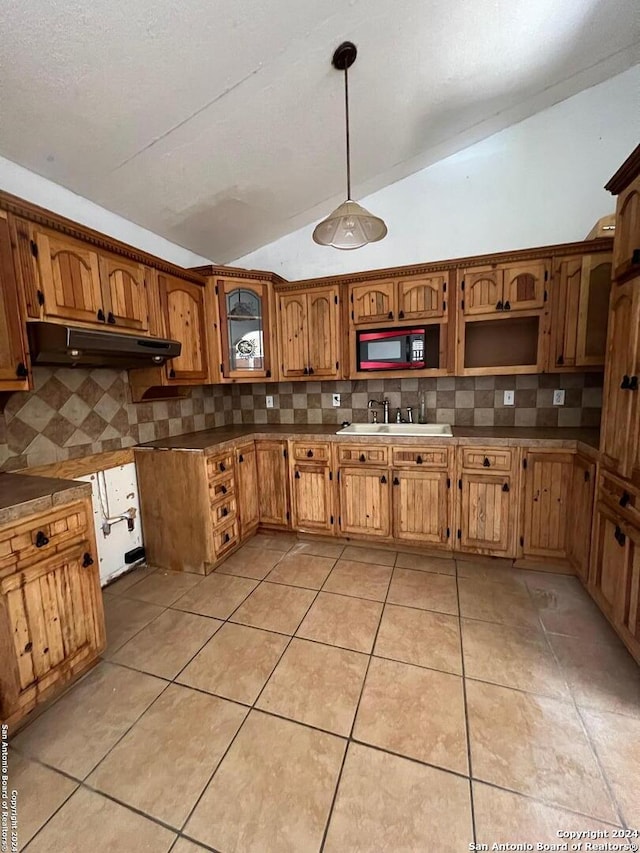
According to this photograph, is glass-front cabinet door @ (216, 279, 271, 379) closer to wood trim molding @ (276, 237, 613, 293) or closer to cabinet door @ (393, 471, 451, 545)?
wood trim molding @ (276, 237, 613, 293)

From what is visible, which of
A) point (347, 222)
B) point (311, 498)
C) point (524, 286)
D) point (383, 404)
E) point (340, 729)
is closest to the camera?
point (340, 729)

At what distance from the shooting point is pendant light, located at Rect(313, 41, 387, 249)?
1.63m

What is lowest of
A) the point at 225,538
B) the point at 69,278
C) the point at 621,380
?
the point at 225,538

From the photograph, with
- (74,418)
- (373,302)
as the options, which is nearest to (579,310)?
(373,302)

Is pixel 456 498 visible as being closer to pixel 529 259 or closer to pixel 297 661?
pixel 297 661

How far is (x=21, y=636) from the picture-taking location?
129cm

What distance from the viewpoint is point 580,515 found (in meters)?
2.05

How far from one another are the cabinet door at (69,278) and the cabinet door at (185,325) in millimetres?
482

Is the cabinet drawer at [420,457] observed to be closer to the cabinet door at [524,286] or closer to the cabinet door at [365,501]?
the cabinet door at [365,501]

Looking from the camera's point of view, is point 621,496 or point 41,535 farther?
point 621,496

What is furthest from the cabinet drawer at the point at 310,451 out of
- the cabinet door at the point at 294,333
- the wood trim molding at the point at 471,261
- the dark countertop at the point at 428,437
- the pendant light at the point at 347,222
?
the pendant light at the point at 347,222

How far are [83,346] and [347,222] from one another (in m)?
1.38

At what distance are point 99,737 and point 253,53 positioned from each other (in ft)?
9.52

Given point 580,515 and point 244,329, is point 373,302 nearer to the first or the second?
point 244,329
